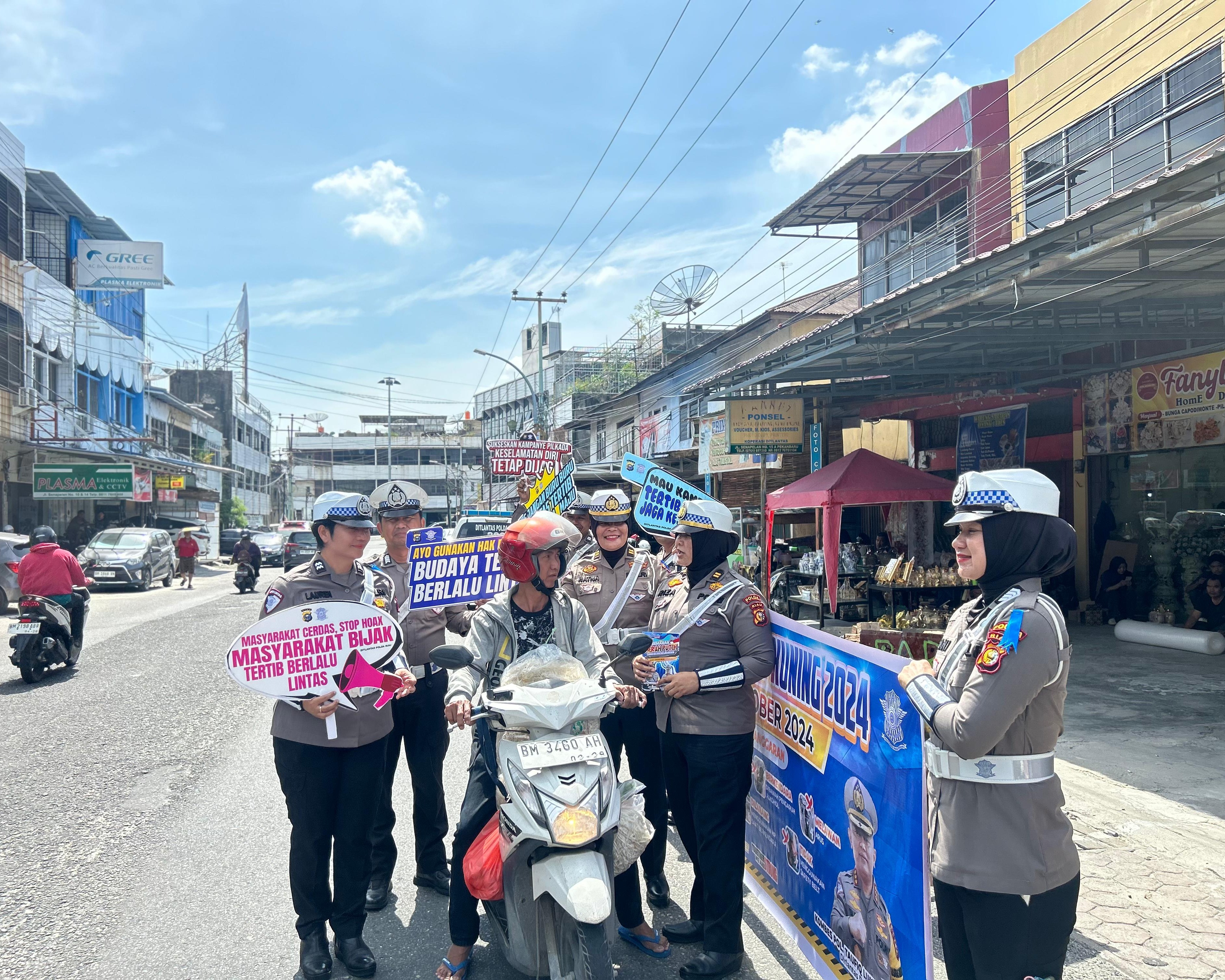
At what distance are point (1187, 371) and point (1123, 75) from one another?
173 inches

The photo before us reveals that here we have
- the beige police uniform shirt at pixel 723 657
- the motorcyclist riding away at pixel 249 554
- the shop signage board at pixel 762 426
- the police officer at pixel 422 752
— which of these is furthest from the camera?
the motorcyclist riding away at pixel 249 554

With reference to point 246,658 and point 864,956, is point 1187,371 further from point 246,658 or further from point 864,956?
point 246,658

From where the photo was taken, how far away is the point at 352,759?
3.56 m

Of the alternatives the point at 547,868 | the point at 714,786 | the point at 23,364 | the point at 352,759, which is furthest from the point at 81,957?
the point at 23,364

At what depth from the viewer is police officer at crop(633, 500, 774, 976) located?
348 centimetres

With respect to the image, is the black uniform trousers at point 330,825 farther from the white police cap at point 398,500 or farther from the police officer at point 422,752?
the white police cap at point 398,500

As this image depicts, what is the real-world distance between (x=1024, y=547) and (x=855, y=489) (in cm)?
882

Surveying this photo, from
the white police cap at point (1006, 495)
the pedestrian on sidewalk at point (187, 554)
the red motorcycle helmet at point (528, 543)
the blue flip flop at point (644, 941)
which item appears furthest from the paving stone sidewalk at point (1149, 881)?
the pedestrian on sidewalk at point (187, 554)

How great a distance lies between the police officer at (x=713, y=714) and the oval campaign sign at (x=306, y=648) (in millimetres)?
1118

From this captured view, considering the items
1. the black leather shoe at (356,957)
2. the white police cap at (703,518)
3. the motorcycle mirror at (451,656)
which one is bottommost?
the black leather shoe at (356,957)

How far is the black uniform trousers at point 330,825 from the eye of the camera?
347cm

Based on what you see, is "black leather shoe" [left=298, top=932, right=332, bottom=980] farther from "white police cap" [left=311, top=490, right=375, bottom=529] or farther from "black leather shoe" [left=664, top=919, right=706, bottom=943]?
"white police cap" [left=311, top=490, right=375, bottom=529]

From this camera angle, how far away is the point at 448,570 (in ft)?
15.2

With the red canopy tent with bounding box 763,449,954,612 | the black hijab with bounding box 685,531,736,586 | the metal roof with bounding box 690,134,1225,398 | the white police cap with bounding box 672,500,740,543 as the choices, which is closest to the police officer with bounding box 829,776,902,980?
the black hijab with bounding box 685,531,736,586
